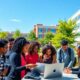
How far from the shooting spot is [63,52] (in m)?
7.58

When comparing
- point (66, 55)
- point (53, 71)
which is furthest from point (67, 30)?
point (53, 71)

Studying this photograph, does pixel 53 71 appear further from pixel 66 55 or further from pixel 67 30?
pixel 67 30

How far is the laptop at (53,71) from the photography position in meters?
4.26

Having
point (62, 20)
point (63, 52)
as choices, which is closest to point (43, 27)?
point (62, 20)

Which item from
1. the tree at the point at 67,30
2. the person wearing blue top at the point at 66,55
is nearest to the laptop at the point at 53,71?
the person wearing blue top at the point at 66,55

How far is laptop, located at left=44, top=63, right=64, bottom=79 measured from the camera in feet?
14.0

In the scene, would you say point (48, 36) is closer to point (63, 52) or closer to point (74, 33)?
point (74, 33)

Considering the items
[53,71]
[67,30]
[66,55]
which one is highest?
[67,30]

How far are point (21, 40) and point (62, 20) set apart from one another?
29677mm

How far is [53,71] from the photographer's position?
174 inches

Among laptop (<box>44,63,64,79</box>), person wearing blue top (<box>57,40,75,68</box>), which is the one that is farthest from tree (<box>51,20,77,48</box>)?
laptop (<box>44,63,64,79</box>)

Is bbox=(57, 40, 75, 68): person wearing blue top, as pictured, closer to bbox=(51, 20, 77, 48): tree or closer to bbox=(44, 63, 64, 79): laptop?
bbox=(44, 63, 64, 79): laptop

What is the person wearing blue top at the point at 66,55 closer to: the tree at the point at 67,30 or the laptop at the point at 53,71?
the laptop at the point at 53,71

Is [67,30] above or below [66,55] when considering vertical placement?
above
